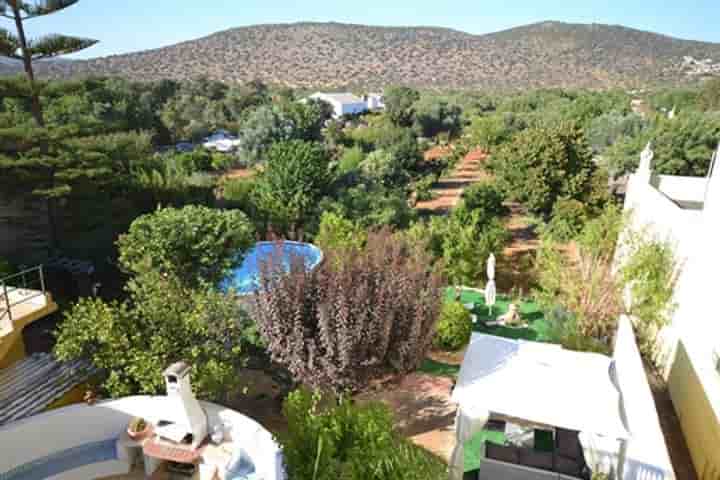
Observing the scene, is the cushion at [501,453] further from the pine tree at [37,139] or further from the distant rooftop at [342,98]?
the distant rooftop at [342,98]

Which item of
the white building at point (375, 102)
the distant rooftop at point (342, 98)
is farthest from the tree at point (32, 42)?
the white building at point (375, 102)

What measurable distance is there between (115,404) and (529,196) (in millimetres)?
13519

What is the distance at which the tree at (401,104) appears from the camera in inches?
1367

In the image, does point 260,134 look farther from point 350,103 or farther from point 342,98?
point 342,98

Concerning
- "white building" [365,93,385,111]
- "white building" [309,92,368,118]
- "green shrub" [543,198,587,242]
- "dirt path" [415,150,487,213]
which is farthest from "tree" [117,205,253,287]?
"white building" [365,93,385,111]

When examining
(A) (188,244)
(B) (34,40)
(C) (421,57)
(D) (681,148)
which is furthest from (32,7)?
(C) (421,57)

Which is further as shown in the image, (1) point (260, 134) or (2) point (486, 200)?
(1) point (260, 134)

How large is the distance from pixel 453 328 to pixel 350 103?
146 feet

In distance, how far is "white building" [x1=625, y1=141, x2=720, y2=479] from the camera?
6047 mm

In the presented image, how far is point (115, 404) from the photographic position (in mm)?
5785

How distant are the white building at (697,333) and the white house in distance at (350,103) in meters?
40.9

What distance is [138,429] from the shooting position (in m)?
5.68

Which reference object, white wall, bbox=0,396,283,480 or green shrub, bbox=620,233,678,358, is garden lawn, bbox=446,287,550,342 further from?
white wall, bbox=0,396,283,480

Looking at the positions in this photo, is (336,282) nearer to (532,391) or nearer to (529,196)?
(532,391)
